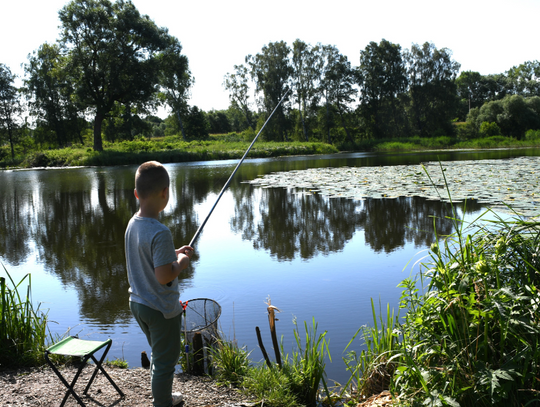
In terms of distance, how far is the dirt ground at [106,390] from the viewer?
2.21 m

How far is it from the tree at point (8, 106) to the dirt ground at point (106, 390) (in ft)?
134

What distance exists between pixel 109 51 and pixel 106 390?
29320mm

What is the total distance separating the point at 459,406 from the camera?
158 cm

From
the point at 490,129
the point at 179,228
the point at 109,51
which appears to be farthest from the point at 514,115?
the point at 179,228

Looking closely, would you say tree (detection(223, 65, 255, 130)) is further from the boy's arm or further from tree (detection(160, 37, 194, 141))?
the boy's arm

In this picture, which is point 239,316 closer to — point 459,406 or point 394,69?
point 459,406

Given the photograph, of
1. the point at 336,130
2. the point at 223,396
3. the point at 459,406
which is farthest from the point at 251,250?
the point at 336,130

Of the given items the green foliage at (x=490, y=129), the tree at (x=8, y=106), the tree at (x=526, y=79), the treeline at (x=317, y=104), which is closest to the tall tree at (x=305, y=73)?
the treeline at (x=317, y=104)

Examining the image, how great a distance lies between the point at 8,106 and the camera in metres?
37.0

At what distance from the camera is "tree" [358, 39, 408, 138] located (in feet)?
133

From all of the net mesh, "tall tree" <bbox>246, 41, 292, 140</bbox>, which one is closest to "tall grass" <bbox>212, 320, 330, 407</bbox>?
the net mesh

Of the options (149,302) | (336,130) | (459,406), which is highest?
(336,130)

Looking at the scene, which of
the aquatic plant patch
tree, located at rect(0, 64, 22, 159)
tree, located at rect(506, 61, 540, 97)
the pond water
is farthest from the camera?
tree, located at rect(506, 61, 540, 97)

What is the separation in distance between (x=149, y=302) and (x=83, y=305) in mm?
2337
